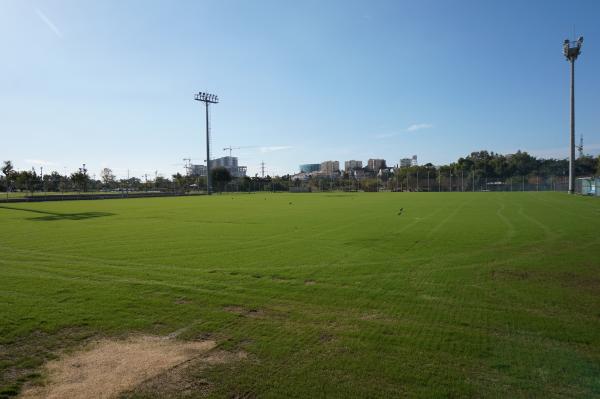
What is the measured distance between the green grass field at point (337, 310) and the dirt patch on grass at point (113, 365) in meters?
0.25

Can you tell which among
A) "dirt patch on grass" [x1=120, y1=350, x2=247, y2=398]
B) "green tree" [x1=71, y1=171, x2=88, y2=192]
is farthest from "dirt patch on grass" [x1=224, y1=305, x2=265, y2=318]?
"green tree" [x1=71, y1=171, x2=88, y2=192]

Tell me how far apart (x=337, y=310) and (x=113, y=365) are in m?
3.09

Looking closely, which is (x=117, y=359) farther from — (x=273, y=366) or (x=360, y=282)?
(x=360, y=282)

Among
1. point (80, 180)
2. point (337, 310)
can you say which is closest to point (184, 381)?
point (337, 310)

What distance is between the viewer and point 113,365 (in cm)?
439

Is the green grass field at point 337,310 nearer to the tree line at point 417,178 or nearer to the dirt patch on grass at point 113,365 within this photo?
the dirt patch on grass at point 113,365

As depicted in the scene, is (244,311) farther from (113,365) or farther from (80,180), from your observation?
(80,180)

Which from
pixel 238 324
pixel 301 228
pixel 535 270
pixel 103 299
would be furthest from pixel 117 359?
pixel 301 228

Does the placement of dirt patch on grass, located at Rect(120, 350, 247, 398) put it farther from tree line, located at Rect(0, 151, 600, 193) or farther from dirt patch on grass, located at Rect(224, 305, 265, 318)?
tree line, located at Rect(0, 151, 600, 193)

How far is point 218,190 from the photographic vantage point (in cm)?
10212

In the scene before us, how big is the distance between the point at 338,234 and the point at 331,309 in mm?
8647

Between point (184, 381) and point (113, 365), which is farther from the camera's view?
point (113, 365)

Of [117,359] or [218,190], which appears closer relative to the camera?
[117,359]

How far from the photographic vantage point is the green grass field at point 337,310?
4.03 meters
